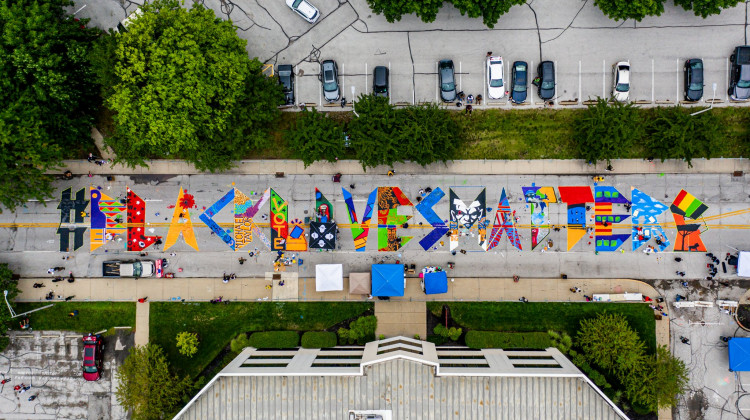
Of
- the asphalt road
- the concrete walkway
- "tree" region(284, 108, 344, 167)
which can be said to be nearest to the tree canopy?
the concrete walkway

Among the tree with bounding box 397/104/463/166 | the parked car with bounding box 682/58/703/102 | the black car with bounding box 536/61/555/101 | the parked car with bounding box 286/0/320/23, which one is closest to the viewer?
the tree with bounding box 397/104/463/166

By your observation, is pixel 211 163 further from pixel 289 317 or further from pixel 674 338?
pixel 674 338

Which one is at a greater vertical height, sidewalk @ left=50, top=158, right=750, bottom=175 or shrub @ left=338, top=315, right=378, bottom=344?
sidewalk @ left=50, top=158, right=750, bottom=175

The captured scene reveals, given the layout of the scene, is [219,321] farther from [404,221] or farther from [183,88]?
[183,88]

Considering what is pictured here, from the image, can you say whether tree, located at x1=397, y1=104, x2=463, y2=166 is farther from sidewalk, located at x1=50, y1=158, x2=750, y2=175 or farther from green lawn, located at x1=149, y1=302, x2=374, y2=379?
green lawn, located at x1=149, y1=302, x2=374, y2=379

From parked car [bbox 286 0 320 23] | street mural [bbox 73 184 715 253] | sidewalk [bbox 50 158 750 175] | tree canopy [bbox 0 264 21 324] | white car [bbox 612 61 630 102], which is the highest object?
parked car [bbox 286 0 320 23]

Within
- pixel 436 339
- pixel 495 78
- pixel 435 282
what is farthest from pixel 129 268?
pixel 495 78

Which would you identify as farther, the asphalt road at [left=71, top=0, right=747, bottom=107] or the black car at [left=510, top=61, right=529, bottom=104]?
the asphalt road at [left=71, top=0, right=747, bottom=107]

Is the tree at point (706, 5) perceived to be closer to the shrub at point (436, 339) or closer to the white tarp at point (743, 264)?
the white tarp at point (743, 264)

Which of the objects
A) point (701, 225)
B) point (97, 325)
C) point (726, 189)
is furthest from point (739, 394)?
point (97, 325)
